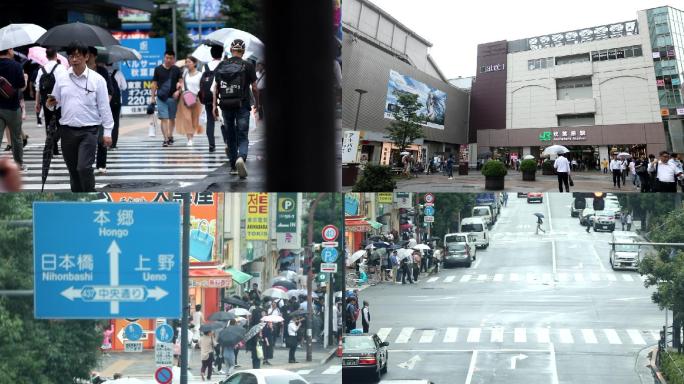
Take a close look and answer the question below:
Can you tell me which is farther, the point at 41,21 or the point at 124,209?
the point at 41,21

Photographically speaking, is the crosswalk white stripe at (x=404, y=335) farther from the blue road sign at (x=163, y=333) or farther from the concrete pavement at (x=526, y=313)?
the blue road sign at (x=163, y=333)

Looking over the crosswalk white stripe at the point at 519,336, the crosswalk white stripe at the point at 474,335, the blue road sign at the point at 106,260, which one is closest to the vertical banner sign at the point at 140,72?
the blue road sign at the point at 106,260

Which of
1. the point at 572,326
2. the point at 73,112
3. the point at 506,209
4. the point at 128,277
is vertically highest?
the point at 73,112

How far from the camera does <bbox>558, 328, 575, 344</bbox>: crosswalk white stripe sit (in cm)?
446

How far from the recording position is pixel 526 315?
15.0ft

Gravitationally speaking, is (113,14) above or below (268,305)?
above

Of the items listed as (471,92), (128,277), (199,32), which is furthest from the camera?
(471,92)

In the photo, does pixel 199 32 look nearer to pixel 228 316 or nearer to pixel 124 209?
pixel 124 209

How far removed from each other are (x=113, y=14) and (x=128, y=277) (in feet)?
4.95

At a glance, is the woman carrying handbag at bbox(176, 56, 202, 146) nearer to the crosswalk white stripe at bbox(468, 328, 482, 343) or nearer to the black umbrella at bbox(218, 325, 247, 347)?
the black umbrella at bbox(218, 325, 247, 347)

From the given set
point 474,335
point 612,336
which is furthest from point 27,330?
point 612,336

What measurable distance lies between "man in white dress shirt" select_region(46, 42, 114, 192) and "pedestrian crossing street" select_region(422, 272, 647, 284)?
6.78 ft

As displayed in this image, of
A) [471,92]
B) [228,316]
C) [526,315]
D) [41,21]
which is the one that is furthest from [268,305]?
[41,21]

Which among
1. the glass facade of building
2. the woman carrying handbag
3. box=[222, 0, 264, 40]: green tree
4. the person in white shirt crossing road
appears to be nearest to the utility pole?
box=[222, 0, 264, 40]: green tree
